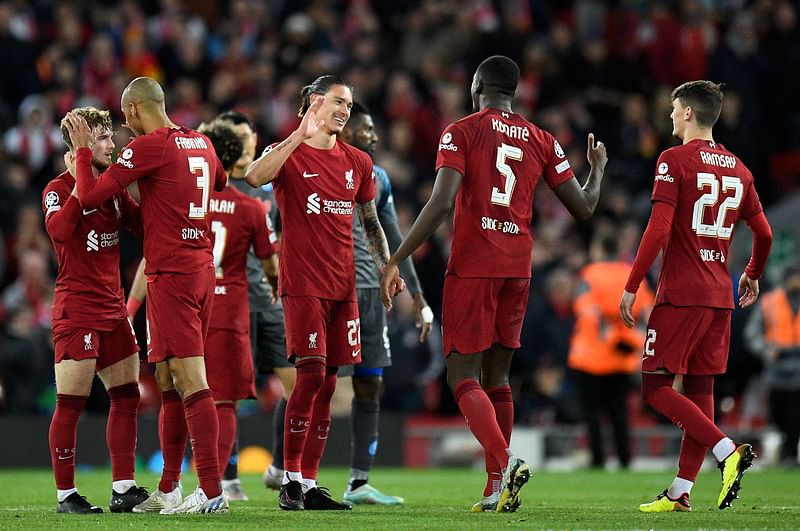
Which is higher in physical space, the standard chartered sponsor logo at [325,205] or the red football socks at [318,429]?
the standard chartered sponsor logo at [325,205]

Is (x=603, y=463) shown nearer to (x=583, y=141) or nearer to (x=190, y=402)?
(x=583, y=141)

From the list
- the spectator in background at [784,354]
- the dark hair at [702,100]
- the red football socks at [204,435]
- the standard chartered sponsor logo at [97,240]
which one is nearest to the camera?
the red football socks at [204,435]

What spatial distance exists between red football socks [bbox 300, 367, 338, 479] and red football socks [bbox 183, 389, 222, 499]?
0.84 metres

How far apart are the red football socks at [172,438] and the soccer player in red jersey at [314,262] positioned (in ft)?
2.00

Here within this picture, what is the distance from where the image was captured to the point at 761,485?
1140 cm

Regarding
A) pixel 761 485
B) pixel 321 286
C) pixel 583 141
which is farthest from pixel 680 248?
pixel 583 141

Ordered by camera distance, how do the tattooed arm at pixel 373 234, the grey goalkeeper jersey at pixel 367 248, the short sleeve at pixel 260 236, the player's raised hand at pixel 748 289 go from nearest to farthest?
the tattooed arm at pixel 373 234 → the player's raised hand at pixel 748 289 → the grey goalkeeper jersey at pixel 367 248 → the short sleeve at pixel 260 236

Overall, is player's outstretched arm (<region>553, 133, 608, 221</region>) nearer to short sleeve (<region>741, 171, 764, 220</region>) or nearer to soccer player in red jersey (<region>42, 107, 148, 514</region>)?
short sleeve (<region>741, 171, 764, 220</region>)

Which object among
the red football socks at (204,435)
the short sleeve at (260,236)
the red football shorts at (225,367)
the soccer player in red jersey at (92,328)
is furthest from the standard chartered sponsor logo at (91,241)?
the short sleeve at (260,236)

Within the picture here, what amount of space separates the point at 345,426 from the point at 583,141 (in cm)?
611

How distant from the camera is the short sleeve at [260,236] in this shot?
9.44m

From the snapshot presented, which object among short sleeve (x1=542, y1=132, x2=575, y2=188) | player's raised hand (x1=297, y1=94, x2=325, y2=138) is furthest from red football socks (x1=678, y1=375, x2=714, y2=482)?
player's raised hand (x1=297, y1=94, x2=325, y2=138)

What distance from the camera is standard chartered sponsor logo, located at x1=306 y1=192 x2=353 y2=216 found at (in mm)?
8172

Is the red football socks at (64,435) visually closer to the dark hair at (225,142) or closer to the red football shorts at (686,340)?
the dark hair at (225,142)
